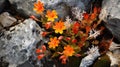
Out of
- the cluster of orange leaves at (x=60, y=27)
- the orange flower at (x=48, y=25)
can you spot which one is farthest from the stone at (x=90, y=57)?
the orange flower at (x=48, y=25)

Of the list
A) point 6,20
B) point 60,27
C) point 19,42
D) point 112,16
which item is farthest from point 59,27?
point 6,20

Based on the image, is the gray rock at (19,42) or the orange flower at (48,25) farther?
the orange flower at (48,25)

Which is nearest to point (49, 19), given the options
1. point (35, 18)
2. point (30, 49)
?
point (35, 18)

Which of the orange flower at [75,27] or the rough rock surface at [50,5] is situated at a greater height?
the rough rock surface at [50,5]

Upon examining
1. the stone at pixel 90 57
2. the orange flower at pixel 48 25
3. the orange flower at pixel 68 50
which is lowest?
the stone at pixel 90 57

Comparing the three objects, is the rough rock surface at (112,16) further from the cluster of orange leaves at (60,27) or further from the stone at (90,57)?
the stone at (90,57)

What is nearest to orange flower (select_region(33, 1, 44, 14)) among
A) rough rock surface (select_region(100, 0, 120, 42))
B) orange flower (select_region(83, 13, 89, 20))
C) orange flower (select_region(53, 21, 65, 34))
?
orange flower (select_region(53, 21, 65, 34))

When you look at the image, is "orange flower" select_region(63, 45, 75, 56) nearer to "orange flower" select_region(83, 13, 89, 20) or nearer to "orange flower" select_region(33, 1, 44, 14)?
"orange flower" select_region(83, 13, 89, 20)

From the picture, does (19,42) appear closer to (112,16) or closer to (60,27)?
(60,27)
